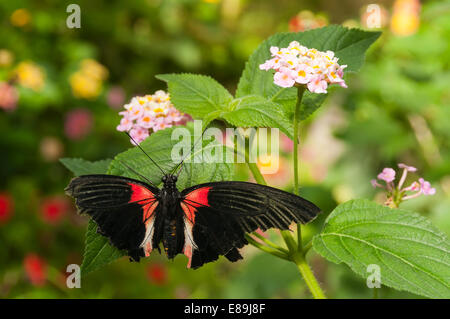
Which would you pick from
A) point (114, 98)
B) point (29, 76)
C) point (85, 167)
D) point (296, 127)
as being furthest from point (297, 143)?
point (114, 98)

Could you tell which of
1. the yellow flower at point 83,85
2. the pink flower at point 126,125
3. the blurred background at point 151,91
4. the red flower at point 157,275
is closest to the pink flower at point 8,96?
the blurred background at point 151,91

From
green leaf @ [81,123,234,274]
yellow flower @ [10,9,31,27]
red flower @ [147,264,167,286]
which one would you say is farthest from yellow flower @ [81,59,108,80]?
green leaf @ [81,123,234,274]

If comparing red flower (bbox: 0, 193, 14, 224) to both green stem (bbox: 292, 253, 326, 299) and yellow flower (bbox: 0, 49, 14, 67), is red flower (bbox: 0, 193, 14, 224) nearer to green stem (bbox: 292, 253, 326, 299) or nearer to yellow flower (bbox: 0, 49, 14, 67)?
yellow flower (bbox: 0, 49, 14, 67)

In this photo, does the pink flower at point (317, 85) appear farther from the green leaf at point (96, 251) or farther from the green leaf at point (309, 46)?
the green leaf at point (96, 251)

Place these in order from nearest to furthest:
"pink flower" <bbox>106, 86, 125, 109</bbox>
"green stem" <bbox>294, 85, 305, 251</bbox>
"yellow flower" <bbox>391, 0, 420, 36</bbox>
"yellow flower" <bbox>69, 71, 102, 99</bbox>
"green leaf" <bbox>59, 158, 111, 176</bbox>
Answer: "green stem" <bbox>294, 85, 305, 251</bbox>
"green leaf" <bbox>59, 158, 111, 176</bbox>
"yellow flower" <bbox>391, 0, 420, 36</bbox>
"yellow flower" <bbox>69, 71, 102, 99</bbox>
"pink flower" <bbox>106, 86, 125, 109</bbox>

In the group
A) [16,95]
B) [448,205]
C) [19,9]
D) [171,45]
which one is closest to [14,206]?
[16,95]

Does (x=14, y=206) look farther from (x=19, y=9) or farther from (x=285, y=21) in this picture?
(x=285, y=21)
